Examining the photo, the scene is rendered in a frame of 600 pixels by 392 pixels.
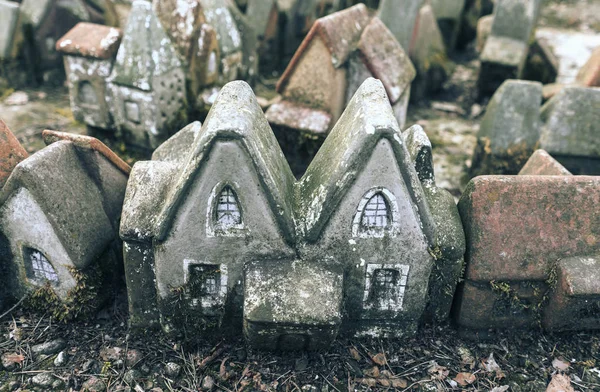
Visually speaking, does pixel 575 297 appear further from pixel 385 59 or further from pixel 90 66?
pixel 90 66

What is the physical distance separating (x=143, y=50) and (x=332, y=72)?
10.5 ft

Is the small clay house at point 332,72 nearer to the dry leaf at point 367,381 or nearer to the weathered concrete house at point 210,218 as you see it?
the weathered concrete house at point 210,218

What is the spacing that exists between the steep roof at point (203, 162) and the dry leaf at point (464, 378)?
2488mm

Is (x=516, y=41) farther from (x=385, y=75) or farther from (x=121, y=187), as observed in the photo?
(x=121, y=187)

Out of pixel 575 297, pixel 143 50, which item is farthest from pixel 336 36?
pixel 575 297

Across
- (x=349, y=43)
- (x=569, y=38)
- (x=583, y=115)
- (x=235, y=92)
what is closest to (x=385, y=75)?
(x=349, y=43)

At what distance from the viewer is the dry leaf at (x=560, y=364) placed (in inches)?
253

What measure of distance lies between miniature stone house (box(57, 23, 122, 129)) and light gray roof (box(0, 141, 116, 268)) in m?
3.71

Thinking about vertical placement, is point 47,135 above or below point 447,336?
above

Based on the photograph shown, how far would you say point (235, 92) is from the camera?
20.5ft

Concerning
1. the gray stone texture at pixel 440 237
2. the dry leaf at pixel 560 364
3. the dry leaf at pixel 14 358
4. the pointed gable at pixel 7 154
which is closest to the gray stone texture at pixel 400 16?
the gray stone texture at pixel 440 237

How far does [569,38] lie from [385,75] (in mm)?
10599

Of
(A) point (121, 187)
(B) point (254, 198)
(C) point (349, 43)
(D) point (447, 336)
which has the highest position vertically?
(C) point (349, 43)

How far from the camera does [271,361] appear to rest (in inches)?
248
